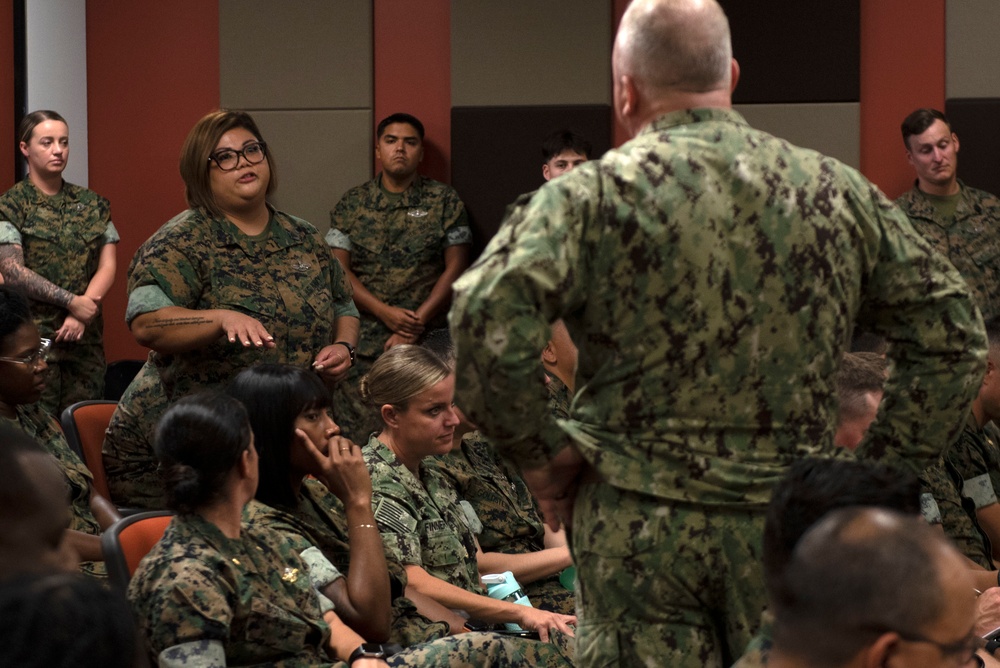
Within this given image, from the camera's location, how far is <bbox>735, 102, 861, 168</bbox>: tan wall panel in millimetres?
5562

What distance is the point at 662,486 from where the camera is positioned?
163 centimetres

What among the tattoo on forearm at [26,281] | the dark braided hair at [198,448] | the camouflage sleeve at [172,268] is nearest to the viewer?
the dark braided hair at [198,448]

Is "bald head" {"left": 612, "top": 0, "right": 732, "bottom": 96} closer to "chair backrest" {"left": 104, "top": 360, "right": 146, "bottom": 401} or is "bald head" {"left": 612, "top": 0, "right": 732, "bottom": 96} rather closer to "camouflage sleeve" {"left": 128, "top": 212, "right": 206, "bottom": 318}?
"camouflage sleeve" {"left": 128, "top": 212, "right": 206, "bottom": 318}

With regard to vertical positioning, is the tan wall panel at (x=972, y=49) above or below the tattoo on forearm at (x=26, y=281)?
above

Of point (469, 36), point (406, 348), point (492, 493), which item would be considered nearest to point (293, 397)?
point (406, 348)

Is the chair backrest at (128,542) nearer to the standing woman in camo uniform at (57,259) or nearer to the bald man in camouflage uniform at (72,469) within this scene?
the bald man in camouflage uniform at (72,469)

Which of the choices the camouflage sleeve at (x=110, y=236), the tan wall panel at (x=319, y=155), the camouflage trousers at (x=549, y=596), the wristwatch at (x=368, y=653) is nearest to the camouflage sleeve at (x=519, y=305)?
the wristwatch at (x=368, y=653)

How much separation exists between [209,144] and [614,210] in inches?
79.5

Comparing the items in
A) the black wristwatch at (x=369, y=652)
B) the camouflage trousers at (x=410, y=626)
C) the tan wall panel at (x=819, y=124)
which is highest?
the tan wall panel at (x=819, y=124)

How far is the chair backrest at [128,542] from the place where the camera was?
2193mm

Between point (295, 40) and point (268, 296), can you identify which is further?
point (295, 40)

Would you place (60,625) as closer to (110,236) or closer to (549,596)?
(549,596)

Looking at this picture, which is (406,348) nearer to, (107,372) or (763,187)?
(763,187)

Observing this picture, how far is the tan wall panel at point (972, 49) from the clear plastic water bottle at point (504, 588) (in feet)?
11.5
